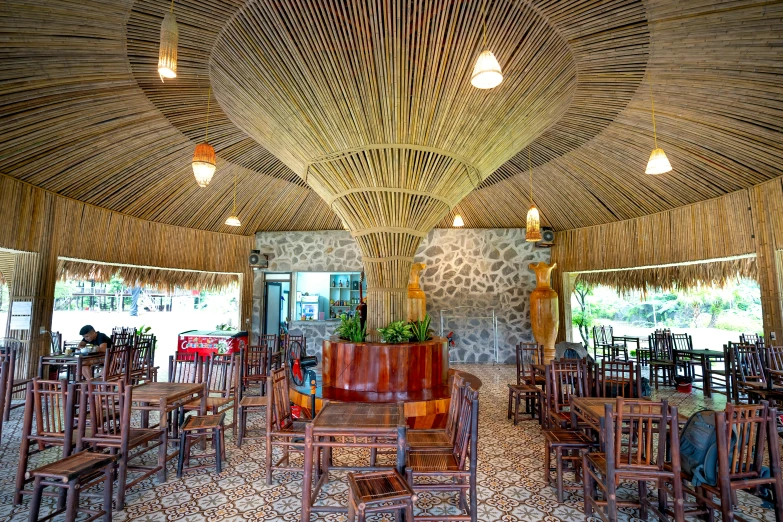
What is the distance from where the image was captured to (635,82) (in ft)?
15.9

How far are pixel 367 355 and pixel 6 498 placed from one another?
331cm

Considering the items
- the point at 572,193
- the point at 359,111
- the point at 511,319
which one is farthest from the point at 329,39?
the point at 511,319

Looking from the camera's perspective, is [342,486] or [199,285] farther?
[199,285]

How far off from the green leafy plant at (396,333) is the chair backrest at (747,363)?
4.29m

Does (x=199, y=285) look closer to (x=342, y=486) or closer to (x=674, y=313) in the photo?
(x=342, y=486)

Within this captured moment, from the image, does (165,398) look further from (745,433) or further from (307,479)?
(745,433)

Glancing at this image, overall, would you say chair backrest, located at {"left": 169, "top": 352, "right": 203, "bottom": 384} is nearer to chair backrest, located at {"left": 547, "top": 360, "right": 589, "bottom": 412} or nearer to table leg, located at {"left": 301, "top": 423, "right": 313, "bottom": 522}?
table leg, located at {"left": 301, "top": 423, "right": 313, "bottom": 522}

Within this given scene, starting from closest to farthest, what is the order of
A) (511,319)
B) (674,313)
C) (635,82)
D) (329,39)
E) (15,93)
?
1. (329,39)
2. (15,93)
3. (635,82)
4. (511,319)
5. (674,313)

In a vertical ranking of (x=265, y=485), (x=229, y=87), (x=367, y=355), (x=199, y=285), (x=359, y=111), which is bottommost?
(x=265, y=485)

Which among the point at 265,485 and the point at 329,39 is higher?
the point at 329,39

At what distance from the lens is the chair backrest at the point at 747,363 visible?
5.17m

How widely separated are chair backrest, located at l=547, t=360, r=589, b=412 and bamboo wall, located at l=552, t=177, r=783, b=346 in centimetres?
463

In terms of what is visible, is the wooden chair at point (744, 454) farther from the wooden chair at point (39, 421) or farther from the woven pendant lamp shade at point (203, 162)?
the woven pendant lamp shade at point (203, 162)

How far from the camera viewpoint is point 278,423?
3.33 meters
